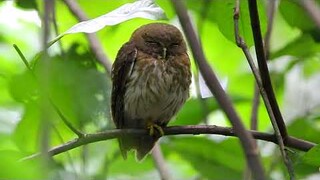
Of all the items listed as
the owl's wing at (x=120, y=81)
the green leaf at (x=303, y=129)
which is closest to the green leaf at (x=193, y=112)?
the owl's wing at (x=120, y=81)

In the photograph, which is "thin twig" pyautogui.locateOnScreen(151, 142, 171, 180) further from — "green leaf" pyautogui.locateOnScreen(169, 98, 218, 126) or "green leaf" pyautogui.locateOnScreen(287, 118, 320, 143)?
"green leaf" pyautogui.locateOnScreen(287, 118, 320, 143)

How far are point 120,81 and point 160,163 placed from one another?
0.54 m

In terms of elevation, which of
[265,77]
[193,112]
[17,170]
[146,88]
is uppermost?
[17,170]

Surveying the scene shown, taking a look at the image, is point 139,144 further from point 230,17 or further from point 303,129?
point 230,17

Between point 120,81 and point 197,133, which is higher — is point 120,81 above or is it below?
below

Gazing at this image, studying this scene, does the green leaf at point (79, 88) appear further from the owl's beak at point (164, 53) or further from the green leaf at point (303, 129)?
the green leaf at point (303, 129)

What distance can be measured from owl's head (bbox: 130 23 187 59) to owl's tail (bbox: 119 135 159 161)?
0.47 metres

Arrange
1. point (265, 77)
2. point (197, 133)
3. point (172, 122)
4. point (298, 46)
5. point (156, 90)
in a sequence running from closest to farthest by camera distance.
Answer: point (265, 77) < point (197, 133) < point (298, 46) < point (156, 90) < point (172, 122)

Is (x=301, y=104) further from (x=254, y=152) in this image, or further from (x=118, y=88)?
(x=254, y=152)

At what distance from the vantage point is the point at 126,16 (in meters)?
2.00

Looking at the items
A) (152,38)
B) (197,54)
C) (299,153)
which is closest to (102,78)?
(152,38)

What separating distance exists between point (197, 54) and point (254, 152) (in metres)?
0.15

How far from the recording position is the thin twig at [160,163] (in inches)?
113

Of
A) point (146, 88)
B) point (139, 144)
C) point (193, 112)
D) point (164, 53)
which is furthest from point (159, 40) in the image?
point (139, 144)
